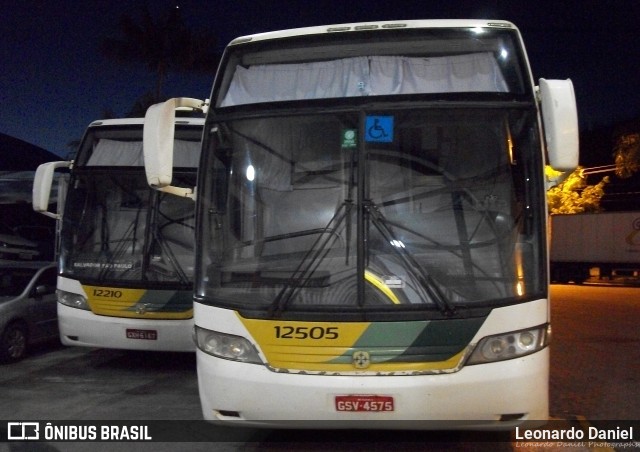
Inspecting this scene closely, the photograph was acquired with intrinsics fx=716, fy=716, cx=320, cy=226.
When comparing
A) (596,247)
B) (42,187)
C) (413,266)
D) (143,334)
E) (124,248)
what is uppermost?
(413,266)

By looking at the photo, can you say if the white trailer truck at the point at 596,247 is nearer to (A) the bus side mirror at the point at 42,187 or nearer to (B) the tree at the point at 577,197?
(B) the tree at the point at 577,197

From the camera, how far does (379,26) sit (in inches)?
222

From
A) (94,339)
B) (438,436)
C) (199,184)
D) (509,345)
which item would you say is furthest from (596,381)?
(94,339)

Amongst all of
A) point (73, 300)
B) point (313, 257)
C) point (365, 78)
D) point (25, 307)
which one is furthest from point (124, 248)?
point (365, 78)

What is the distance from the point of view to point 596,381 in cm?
813

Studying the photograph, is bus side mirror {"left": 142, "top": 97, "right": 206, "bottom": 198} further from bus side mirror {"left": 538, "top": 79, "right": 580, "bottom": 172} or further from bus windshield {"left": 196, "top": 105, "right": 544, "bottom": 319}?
bus side mirror {"left": 538, "top": 79, "right": 580, "bottom": 172}

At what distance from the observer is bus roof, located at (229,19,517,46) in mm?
5500

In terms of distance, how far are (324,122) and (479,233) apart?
1.40 m

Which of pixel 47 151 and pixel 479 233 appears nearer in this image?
pixel 479 233

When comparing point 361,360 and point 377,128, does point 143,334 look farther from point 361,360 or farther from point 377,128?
point 377,128

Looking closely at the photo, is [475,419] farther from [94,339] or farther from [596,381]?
[94,339]

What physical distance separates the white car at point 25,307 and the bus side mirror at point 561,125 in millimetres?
8017

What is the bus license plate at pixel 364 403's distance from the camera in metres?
4.80

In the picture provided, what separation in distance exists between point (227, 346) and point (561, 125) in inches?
111
